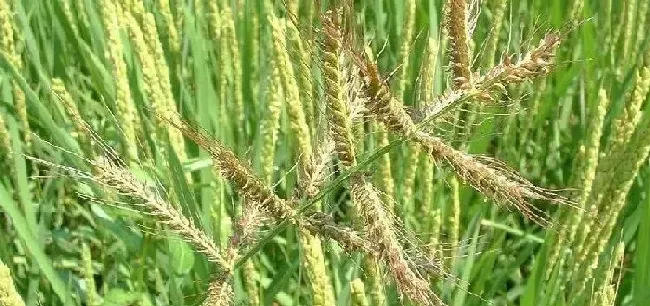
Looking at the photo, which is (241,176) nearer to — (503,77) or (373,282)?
(503,77)

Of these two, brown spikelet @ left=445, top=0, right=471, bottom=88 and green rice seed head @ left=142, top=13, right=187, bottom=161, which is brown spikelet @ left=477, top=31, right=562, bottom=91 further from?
green rice seed head @ left=142, top=13, right=187, bottom=161

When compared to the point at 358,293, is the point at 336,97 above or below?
above

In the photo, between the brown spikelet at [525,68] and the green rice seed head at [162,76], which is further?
the green rice seed head at [162,76]

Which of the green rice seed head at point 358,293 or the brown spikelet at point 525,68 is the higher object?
the brown spikelet at point 525,68

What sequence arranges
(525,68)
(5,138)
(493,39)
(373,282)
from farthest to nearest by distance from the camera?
1. (493,39)
2. (5,138)
3. (373,282)
4. (525,68)

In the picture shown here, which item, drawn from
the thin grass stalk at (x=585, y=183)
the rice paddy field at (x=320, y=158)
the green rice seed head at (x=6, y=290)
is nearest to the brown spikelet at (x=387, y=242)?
the rice paddy field at (x=320, y=158)

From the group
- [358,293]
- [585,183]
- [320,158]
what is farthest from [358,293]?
[585,183]

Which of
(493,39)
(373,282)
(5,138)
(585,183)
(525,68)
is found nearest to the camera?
(525,68)

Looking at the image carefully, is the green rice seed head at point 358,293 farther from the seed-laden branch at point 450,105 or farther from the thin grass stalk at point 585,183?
the thin grass stalk at point 585,183

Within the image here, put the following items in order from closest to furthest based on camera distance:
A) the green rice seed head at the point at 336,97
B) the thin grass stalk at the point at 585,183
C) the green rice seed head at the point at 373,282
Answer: the green rice seed head at the point at 336,97 < the green rice seed head at the point at 373,282 < the thin grass stalk at the point at 585,183
